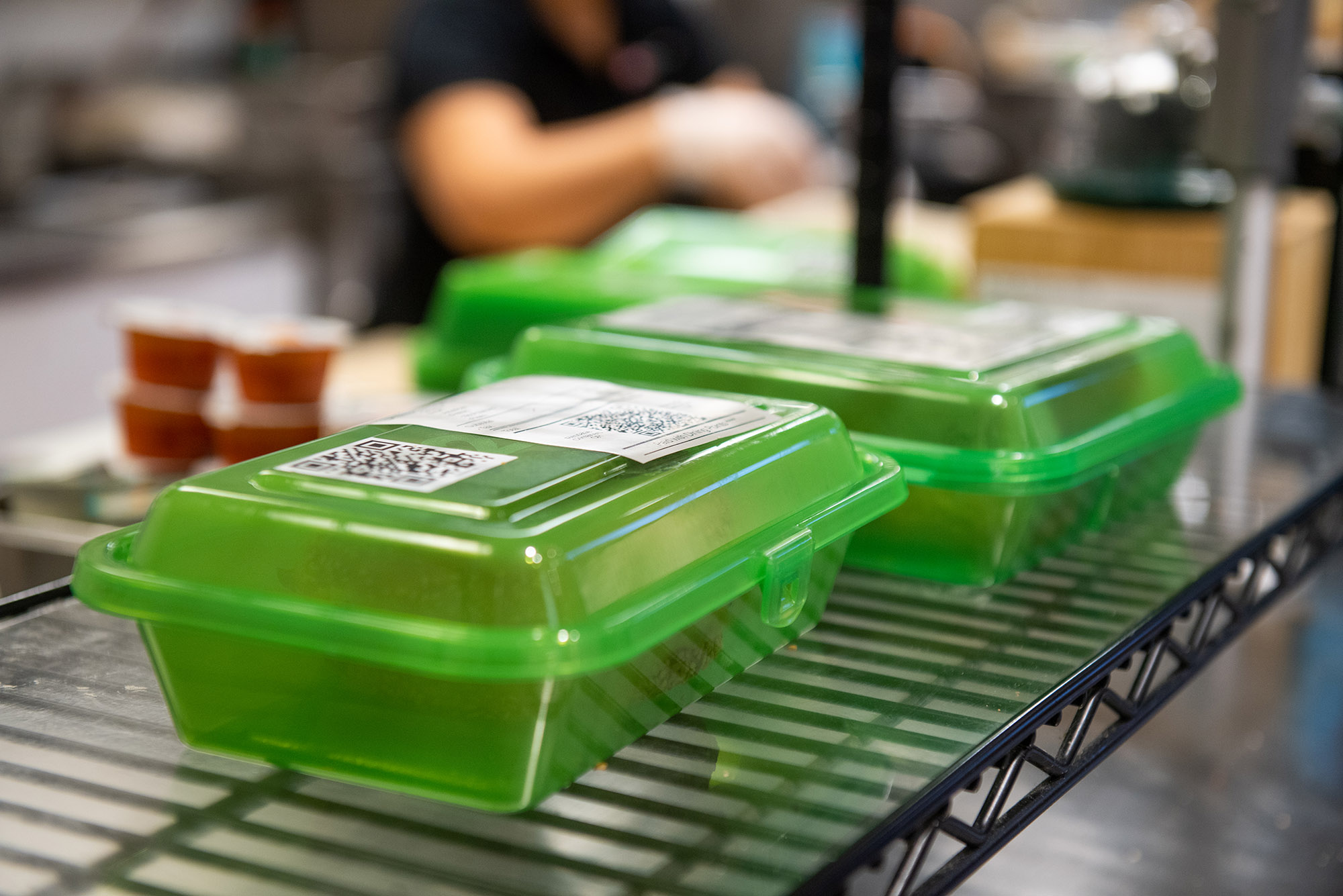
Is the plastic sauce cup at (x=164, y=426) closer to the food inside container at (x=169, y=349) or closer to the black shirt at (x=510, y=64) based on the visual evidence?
the food inside container at (x=169, y=349)

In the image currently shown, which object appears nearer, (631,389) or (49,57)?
(631,389)

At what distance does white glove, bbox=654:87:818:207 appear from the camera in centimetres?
283

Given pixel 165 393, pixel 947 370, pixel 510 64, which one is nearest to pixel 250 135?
pixel 510 64

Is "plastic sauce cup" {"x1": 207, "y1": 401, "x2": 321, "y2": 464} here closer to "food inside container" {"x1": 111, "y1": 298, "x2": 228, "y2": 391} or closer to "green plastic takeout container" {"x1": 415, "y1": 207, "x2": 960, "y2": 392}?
"food inside container" {"x1": 111, "y1": 298, "x2": 228, "y2": 391}

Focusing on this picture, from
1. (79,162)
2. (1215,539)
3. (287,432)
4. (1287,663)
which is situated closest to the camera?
(1215,539)

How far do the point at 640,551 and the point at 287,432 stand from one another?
0.65 metres

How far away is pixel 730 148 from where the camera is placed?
2846 mm

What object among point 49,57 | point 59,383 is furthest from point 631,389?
point 49,57

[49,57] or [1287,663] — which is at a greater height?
[49,57]

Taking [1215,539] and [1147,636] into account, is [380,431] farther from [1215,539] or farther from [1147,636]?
[1215,539]

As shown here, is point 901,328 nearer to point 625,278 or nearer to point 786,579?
point 786,579

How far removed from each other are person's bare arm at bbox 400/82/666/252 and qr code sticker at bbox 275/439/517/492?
7.25 ft

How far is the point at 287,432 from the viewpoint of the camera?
114 centimetres

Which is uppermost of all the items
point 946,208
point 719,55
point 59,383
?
point 719,55
